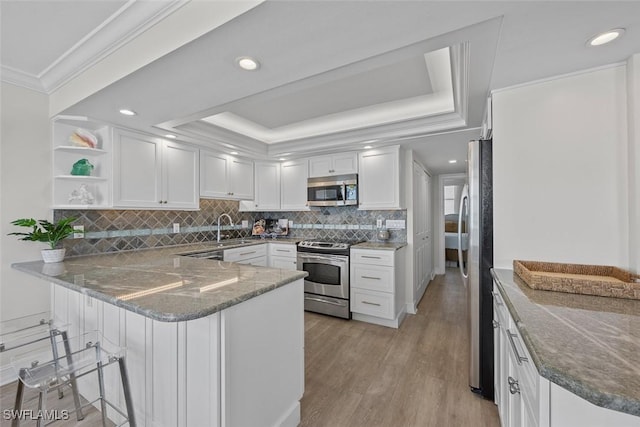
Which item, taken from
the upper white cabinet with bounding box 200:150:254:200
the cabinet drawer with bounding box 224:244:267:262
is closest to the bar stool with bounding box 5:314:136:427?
the cabinet drawer with bounding box 224:244:267:262

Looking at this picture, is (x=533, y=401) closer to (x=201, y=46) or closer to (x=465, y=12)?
(x=465, y=12)

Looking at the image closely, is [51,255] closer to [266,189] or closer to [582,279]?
[266,189]

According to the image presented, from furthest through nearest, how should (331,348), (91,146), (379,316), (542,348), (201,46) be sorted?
(379,316) → (331,348) → (91,146) → (201,46) → (542,348)

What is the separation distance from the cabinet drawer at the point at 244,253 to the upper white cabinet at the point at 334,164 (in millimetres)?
1367

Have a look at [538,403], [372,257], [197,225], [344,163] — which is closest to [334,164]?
[344,163]

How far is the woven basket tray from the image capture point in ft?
4.09

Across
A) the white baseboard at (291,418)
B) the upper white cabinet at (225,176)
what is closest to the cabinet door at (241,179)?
the upper white cabinet at (225,176)

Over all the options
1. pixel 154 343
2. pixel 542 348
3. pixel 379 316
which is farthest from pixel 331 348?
pixel 542 348

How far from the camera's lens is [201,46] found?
53.1 inches

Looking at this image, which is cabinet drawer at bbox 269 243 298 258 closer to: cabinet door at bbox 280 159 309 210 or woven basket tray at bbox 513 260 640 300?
cabinet door at bbox 280 159 309 210

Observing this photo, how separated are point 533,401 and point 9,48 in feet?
11.7

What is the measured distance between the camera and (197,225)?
379cm

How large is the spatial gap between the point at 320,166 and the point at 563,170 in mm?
2807

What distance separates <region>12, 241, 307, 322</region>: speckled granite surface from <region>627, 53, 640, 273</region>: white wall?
6.27 ft
